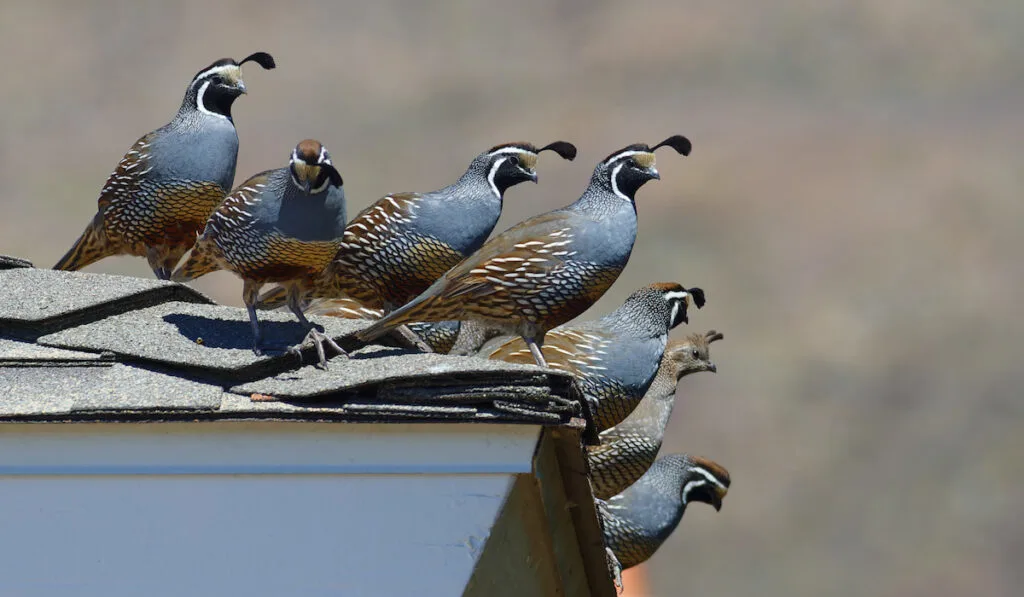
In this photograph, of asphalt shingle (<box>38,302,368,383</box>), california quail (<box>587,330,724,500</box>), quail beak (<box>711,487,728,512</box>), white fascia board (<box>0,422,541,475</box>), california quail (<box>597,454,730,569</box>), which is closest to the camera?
white fascia board (<box>0,422,541,475</box>)

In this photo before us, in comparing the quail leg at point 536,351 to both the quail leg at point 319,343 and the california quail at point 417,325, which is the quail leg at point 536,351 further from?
the california quail at point 417,325

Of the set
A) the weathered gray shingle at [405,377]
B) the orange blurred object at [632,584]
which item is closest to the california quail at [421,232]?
the weathered gray shingle at [405,377]

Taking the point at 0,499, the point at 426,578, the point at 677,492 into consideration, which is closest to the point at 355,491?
the point at 426,578

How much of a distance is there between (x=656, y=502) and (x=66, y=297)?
4.10 m

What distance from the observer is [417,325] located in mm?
6629

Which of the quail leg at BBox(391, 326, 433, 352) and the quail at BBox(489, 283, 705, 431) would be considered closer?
the quail leg at BBox(391, 326, 433, 352)

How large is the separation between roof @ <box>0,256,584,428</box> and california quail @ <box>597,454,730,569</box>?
3342 mm

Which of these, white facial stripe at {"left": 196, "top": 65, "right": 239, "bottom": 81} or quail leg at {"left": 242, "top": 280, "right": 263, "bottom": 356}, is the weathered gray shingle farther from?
white facial stripe at {"left": 196, "top": 65, "right": 239, "bottom": 81}

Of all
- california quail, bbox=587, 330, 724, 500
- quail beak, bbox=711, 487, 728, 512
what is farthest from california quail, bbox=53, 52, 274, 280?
quail beak, bbox=711, 487, 728, 512

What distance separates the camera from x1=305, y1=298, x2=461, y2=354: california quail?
6.72 m

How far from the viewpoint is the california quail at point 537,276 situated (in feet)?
17.4

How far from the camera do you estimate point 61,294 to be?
16.3ft

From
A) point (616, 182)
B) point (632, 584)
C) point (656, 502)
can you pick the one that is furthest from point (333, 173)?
point (632, 584)

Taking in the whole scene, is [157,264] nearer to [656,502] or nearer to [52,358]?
[52,358]
